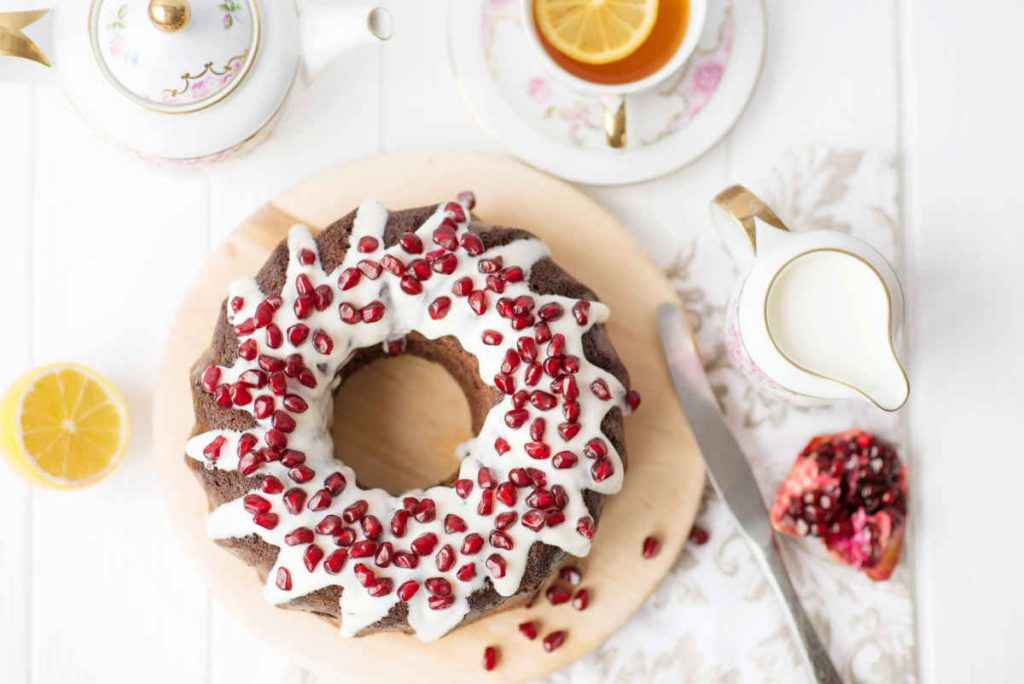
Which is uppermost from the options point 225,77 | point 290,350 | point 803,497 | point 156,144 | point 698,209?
point 225,77

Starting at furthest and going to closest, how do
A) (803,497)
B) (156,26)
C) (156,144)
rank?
1. (803,497)
2. (156,144)
3. (156,26)

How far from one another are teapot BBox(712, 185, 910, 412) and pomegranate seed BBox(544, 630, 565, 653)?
0.60 metres

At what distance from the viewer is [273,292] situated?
1673 millimetres

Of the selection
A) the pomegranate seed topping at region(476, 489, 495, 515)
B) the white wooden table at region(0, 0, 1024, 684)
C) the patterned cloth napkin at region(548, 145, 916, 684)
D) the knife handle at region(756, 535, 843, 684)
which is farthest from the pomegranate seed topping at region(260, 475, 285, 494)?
the knife handle at region(756, 535, 843, 684)

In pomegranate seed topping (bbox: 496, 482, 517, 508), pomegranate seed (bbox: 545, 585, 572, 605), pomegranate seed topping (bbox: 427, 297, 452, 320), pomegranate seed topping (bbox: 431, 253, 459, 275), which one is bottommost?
pomegranate seed (bbox: 545, 585, 572, 605)

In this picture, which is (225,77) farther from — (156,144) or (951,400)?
(951,400)

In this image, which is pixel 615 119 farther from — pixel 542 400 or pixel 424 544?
pixel 424 544

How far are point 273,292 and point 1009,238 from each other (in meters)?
1.41

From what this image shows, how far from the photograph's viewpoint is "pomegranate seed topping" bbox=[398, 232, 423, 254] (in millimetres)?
1635

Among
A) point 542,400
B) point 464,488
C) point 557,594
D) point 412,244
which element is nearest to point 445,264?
point 412,244

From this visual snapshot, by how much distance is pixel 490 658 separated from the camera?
179cm

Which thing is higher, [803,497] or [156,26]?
[156,26]

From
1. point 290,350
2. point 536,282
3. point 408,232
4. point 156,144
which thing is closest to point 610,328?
point 536,282

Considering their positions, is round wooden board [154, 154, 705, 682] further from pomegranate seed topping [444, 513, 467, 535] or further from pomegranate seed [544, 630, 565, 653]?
pomegranate seed topping [444, 513, 467, 535]
